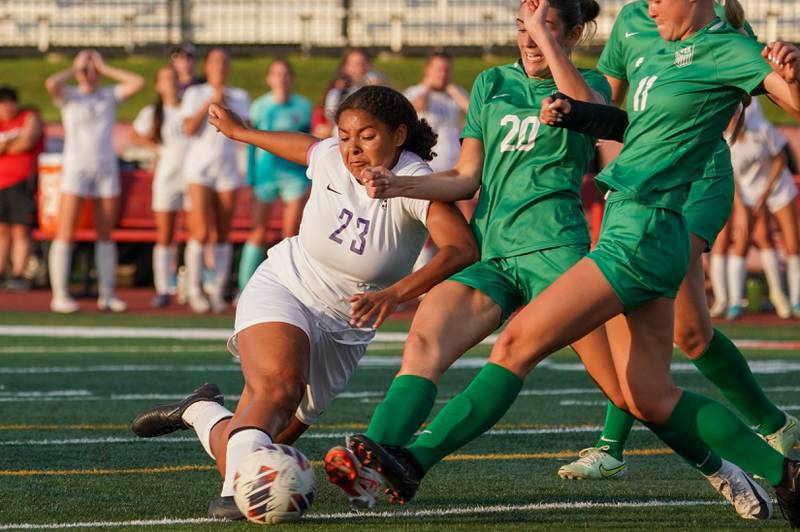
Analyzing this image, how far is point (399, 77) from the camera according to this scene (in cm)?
2919

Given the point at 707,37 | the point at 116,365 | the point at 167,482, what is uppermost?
the point at 707,37

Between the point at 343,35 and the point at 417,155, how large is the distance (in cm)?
2776

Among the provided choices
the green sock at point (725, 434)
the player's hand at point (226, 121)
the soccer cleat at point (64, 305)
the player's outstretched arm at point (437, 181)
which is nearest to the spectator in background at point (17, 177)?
the soccer cleat at point (64, 305)

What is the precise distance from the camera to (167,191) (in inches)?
562

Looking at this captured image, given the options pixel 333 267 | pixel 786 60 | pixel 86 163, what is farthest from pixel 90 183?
pixel 786 60

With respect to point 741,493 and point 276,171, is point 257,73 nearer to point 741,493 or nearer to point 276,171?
point 276,171

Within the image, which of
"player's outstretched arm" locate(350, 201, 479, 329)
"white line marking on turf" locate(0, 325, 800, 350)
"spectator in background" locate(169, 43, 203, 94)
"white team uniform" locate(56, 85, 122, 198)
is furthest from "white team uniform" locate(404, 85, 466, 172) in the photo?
"player's outstretched arm" locate(350, 201, 479, 329)

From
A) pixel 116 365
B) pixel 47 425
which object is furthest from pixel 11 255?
pixel 47 425

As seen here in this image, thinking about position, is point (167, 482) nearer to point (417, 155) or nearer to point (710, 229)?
point (417, 155)

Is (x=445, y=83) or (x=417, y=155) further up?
(x=417, y=155)

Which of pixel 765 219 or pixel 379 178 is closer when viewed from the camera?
pixel 379 178

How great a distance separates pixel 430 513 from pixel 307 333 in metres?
0.74

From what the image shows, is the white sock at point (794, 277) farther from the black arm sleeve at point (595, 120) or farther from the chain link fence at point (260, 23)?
the chain link fence at point (260, 23)

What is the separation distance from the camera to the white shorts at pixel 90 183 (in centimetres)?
1374
